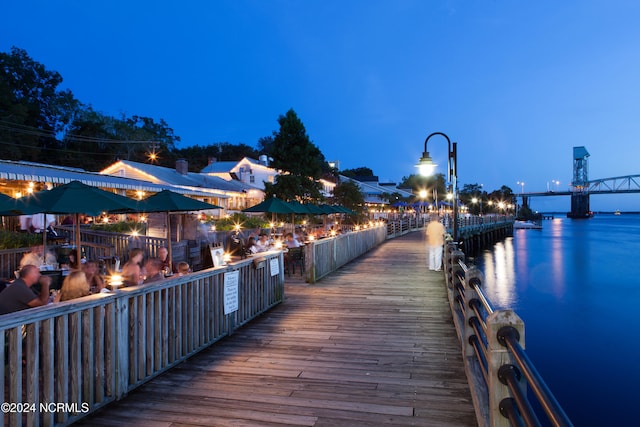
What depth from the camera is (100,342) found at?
358 cm

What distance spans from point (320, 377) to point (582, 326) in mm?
→ 16921

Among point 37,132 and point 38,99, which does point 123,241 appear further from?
point 38,99

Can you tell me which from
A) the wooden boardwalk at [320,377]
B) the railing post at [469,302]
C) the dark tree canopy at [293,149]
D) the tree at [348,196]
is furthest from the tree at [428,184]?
the railing post at [469,302]

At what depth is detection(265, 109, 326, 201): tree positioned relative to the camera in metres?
30.5

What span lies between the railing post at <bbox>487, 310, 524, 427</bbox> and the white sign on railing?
12.7 ft

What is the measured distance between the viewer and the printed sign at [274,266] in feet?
24.3

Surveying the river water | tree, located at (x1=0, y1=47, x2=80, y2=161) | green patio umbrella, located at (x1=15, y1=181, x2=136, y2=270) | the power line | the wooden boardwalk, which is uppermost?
tree, located at (x1=0, y1=47, x2=80, y2=161)

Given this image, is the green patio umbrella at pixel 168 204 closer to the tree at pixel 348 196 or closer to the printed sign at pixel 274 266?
the printed sign at pixel 274 266

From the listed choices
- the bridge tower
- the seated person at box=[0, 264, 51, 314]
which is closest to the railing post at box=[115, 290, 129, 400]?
the seated person at box=[0, 264, 51, 314]

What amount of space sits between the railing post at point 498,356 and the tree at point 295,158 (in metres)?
27.7

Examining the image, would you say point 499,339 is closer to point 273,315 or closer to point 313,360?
point 313,360

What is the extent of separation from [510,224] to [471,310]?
252 ft

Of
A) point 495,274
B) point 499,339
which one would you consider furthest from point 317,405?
point 495,274

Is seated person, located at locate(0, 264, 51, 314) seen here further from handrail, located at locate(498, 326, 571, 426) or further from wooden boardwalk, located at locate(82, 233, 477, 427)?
handrail, located at locate(498, 326, 571, 426)
